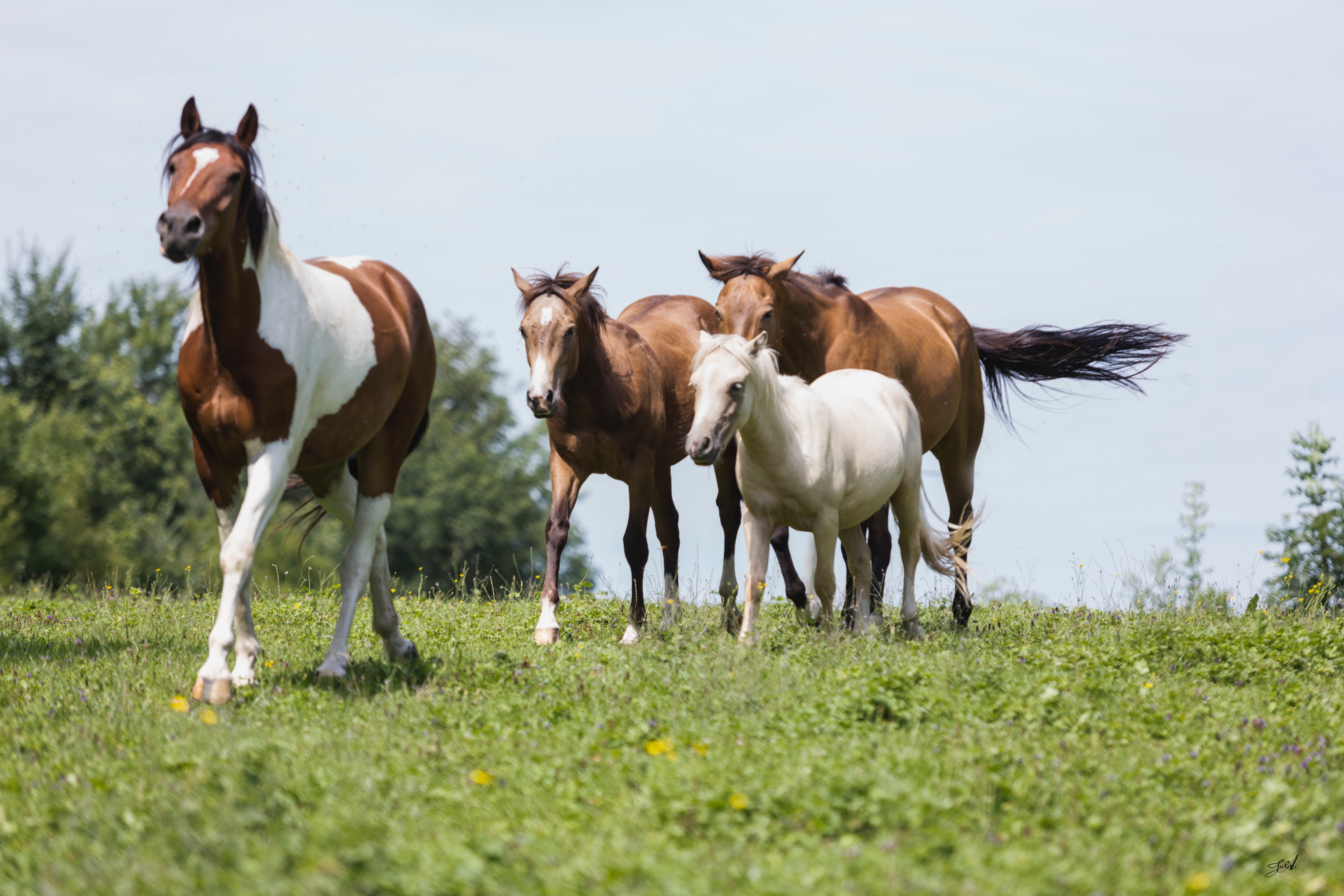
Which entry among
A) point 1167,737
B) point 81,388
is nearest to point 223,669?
point 1167,737

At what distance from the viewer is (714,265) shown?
920 cm

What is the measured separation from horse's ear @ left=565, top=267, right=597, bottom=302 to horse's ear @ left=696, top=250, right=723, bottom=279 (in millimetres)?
979

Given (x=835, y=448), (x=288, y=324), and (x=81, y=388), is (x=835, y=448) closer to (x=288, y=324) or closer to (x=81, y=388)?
(x=288, y=324)

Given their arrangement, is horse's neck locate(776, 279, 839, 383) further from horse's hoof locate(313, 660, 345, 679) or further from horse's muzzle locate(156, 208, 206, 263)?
horse's muzzle locate(156, 208, 206, 263)

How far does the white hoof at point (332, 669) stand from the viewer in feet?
20.9

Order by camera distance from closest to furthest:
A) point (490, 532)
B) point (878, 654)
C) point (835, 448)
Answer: point (878, 654)
point (835, 448)
point (490, 532)

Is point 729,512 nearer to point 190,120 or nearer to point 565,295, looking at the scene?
point 565,295

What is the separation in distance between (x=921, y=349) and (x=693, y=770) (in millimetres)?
6630

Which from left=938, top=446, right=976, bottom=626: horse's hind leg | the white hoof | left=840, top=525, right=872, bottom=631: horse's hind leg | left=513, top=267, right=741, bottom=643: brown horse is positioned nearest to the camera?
the white hoof

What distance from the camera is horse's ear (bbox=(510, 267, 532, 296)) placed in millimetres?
8672

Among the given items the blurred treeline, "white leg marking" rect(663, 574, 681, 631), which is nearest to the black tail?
"white leg marking" rect(663, 574, 681, 631)

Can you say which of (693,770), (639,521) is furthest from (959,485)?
(693,770)

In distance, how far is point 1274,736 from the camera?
5.46 m

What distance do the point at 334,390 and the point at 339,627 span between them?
4.78 feet
